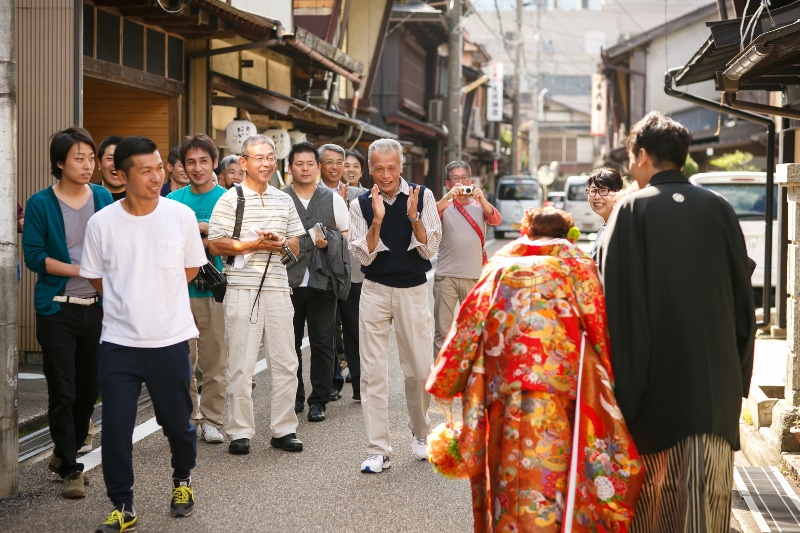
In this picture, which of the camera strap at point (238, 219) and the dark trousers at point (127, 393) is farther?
the camera strap at point (238, 219)

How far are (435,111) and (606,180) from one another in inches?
1329

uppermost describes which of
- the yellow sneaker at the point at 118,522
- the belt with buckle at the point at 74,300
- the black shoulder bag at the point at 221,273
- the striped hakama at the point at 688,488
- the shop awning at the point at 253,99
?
the shop awning at the point at 253,99

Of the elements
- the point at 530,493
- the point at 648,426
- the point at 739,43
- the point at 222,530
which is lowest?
the point at 222,530

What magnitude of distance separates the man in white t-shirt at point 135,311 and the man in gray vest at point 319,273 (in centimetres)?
260

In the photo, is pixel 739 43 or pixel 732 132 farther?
pixel 732 132

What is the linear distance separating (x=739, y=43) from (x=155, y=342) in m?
6.42

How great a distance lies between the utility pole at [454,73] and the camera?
1068 inches

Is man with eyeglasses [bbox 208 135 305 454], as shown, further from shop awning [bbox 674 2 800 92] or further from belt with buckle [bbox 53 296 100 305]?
shop awning [bbox 674 2 800 92]

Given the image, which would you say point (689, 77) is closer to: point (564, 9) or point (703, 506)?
point (703, 506)

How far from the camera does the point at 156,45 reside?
45.3ft

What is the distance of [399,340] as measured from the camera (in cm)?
692

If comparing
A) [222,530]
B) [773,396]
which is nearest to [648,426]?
[222,530]

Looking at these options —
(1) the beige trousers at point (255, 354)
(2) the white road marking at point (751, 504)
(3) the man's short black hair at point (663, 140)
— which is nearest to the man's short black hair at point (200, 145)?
(1) the beige trousers at point (255, 354)

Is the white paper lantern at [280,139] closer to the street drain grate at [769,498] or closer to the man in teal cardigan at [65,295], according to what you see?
the man in teal cardigan at [65,295]
